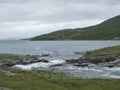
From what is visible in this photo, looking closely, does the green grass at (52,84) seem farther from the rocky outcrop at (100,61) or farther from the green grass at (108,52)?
the green grass at (108,52)

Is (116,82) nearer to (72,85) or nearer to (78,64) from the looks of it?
(72,85)

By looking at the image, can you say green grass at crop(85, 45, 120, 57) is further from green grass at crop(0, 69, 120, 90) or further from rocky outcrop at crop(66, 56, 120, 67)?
green grass at crop(0, 69, 120, 90)

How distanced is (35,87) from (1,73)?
1248 centimetres

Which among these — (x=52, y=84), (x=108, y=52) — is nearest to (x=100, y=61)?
(x=108, y=52)

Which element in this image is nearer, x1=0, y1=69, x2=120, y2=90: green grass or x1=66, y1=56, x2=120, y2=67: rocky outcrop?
x1=0, y1=69, x2=120, y2=90: green grass

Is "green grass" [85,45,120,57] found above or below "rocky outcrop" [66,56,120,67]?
above

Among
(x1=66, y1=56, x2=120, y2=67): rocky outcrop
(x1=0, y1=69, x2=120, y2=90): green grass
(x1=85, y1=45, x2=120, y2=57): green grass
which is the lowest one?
(x1=66, y1=56, x2=120, y2=67): rocky outcrop

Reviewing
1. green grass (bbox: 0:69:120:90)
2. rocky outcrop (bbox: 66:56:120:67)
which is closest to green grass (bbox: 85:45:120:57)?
rocky outcrop (bbox: 66:56:120:67)

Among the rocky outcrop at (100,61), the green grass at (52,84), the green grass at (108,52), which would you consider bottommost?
the rocky outcrop at (100,61)

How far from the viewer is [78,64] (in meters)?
98.2

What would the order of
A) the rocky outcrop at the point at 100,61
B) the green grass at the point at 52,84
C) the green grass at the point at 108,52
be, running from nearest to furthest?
the green grass at the point at 52,84 < the rocky outcrop at the point at 100,61 < the green grass at the point at 108,52

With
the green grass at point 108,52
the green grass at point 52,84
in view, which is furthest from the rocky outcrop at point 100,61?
the green grass at point 52,84

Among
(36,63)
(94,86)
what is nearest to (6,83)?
(94,86)

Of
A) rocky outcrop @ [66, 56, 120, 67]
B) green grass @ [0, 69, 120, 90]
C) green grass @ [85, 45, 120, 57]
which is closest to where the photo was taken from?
green grass @ [0, 69, 120, 90]
